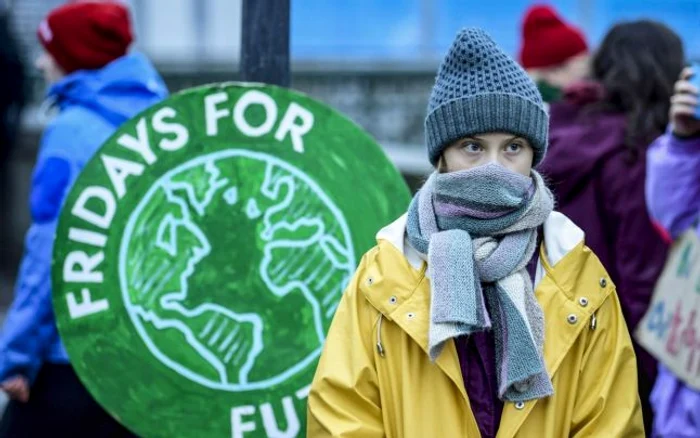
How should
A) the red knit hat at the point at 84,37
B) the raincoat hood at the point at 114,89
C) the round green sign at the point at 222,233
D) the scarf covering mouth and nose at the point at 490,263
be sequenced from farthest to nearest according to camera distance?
the red knit hat at the point at 84,37
the raincoat hood at the point at 114,89
the round green sign at the point at 222,233
the scarf covering mouth and nose at the point at 490,263

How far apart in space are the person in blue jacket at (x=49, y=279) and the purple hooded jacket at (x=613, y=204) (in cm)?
144

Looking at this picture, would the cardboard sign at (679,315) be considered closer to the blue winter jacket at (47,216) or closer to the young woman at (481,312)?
the young woman at (481,312)

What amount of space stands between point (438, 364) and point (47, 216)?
2.14 meters

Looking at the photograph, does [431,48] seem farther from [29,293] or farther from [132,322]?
[132,322]

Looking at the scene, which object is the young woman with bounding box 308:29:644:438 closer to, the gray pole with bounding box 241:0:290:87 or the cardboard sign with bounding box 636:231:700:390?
the gray pole with bounding box 241:0:290:87

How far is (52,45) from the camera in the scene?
5.64 m

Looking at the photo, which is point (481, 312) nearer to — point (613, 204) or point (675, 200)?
point (675, 200)

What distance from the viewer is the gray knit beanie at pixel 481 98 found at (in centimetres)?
349

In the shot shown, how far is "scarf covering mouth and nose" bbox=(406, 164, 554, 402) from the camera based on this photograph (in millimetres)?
3344

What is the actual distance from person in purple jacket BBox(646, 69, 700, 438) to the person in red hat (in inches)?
57.4

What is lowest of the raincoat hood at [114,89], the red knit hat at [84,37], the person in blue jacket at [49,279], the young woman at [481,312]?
the person in blue jacket at [49,279]

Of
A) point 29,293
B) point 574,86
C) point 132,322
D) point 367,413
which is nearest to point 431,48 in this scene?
point 574,86

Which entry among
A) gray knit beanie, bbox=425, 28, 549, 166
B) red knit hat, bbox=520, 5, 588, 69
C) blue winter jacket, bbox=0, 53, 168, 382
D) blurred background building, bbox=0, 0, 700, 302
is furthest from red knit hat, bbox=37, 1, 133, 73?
blurred background building, bbox=0, 0, 700, 302

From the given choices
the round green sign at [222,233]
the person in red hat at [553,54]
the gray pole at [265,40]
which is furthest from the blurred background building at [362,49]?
the round green sign at [222,233]
